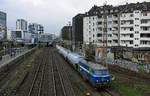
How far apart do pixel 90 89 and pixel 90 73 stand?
1.96 meters

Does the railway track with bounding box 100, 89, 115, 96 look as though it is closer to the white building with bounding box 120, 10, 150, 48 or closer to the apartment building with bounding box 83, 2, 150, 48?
the apartment building with bounding box 83, 2, 150, 48

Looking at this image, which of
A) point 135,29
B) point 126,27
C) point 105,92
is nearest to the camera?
point 105,92

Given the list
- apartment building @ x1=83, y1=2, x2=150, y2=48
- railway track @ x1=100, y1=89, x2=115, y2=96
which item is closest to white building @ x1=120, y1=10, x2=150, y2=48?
apartment building @ x1=83, y1=2, x2=150, y2=48

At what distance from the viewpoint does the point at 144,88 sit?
33531mm

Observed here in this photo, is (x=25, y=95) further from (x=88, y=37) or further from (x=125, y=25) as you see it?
(x=88, y=37)

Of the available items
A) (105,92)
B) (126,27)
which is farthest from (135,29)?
(105,92)

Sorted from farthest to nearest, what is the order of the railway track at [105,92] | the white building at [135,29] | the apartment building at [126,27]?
1. the apartment building at [126,27]
2. the white building at [135,29]
3. the railway track at [105,92]

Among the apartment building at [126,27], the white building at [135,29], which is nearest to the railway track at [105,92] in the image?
the apartment building at [126,27]

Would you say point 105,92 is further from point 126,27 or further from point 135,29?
point 126,27

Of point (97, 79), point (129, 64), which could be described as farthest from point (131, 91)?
point (129, 64)

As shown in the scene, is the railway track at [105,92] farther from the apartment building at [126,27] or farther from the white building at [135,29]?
the white building at [135,29]

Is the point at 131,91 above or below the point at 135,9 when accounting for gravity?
below

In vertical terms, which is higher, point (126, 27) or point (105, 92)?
point (126, 27)

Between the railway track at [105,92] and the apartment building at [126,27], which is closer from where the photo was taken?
the railway track at [105,92]
